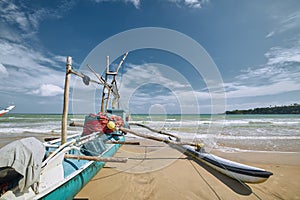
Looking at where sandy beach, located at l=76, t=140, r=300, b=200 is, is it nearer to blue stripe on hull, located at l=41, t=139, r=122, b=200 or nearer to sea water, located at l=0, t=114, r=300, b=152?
blue stripe on hull, located at l=41, t=139, r=122, b=200

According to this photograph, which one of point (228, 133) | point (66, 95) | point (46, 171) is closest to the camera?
point (46, 171)

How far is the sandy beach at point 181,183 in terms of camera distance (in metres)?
3.18

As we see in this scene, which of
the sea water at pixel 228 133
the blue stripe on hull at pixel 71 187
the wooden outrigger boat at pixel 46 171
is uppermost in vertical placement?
the wooden outrigger boat at pixel 46 171

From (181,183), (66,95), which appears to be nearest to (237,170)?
(181,183)

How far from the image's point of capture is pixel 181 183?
3.72 m

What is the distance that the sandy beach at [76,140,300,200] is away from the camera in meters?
3.18

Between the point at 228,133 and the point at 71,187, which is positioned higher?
the point at 71,187

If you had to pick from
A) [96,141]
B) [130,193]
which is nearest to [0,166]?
[130,193]

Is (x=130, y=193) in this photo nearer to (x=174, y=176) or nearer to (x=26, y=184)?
(x=174, y=176)

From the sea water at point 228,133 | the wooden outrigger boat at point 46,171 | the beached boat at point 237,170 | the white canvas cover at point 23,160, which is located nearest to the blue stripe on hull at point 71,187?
the wooden outrigger boat at point 46,171

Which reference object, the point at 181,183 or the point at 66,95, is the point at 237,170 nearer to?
the point at 181,183

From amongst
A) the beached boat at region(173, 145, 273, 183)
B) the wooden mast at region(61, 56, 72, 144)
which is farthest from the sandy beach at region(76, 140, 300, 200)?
the wooden mast at region(61, 56, 72, 144)

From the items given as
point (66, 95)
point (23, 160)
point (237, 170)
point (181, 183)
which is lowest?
point (181, 183)

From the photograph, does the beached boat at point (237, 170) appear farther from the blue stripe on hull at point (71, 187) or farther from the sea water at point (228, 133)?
the blue stripe on hull at point (71, 187)
